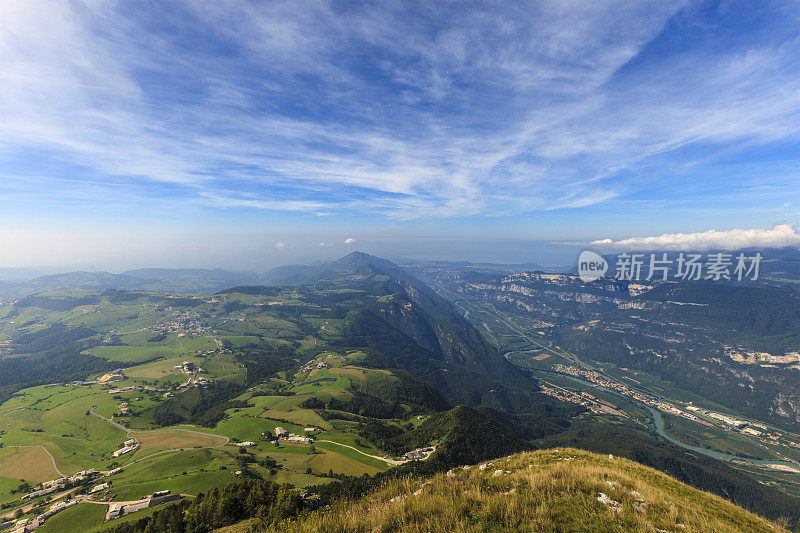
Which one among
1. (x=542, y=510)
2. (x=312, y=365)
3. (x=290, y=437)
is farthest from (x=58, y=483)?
(x=542, y=510)

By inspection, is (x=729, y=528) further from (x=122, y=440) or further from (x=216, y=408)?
(x=216, y=408)

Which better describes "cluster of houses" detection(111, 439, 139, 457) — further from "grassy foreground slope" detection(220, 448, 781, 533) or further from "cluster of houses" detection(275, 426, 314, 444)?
"grassy foreground slope" detection(220, 448, 781, 533)

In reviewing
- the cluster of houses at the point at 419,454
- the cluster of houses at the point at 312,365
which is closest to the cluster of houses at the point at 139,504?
the cluster of houses at the point at 419,454

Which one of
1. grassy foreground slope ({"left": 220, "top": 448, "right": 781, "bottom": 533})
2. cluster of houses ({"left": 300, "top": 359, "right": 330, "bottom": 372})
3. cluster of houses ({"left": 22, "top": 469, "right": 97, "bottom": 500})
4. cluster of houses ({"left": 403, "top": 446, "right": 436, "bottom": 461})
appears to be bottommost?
cluster of houses ({"left": 300, "top": 359, "right": 330, "bottom": 372})

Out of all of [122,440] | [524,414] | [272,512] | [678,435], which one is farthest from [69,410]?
[678,435]

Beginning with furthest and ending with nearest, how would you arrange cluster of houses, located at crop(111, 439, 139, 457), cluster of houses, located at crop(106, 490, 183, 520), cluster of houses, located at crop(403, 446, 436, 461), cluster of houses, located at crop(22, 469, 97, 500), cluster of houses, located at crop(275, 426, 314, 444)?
cluster of houses, located at crop(275, 426, 314, 444), cluster of houses, located at crop(111, 439, 139, 457), cluster of houses, located at crop(403, 446, 436, 461), cluster of houses, located at crop(22, 469, 97, 500), cluster of houses, located at crop(106, 490, 183, 520)

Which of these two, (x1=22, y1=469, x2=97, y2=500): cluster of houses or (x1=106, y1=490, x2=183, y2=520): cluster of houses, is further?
(x1=22, y1=469, x2=97, y2=500): cluster of houses

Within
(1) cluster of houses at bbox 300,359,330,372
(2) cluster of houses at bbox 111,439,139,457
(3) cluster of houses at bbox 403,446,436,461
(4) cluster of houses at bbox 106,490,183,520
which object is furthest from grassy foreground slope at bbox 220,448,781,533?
(1) cluster of houses at bbox 300,359,330,372
